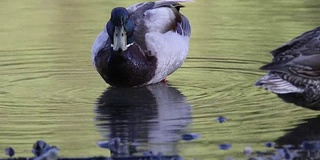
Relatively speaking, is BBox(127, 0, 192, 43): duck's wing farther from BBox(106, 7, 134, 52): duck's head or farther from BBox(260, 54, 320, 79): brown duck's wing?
BBox(260, 54, 320, 79): brown duck's wing

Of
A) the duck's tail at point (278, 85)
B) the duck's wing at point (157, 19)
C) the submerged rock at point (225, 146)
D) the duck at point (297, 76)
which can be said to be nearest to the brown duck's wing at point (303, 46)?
the duck at point (297, 76)

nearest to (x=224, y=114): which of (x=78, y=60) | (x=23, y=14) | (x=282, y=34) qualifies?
(x=78, y=60)

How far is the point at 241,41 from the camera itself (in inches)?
477

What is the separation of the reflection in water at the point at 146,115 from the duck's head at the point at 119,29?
433 millimetres

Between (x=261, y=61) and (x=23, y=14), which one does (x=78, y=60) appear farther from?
(x=23, y=14)

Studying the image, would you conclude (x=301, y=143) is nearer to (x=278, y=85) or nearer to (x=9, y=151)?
(x=278, y=85)

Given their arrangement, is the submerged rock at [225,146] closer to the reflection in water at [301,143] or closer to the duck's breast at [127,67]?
the reflection in water at [301,143]

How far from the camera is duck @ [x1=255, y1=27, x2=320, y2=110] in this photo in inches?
313

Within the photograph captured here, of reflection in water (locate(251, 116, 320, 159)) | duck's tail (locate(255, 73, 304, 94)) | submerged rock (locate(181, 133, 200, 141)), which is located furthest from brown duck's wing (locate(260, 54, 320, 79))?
submerged rock (locate(181, 133, 200, 141))

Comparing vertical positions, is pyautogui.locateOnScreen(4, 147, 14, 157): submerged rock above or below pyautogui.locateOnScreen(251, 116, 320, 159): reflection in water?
above

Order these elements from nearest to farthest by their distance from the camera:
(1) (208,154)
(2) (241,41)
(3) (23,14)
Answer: (1) (208,154)
(2) (241,41)
(3) (23,14)

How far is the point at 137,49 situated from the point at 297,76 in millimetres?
2434

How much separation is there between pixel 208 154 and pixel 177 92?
2.65 meters

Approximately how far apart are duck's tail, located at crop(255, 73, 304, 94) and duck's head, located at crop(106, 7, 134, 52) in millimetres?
2180
